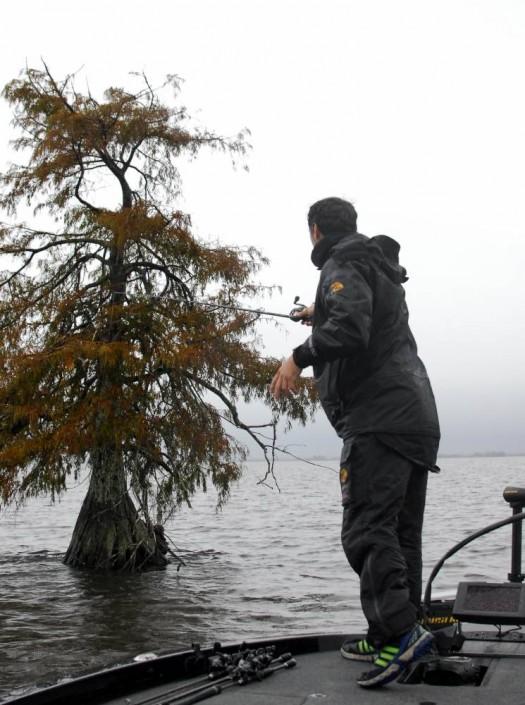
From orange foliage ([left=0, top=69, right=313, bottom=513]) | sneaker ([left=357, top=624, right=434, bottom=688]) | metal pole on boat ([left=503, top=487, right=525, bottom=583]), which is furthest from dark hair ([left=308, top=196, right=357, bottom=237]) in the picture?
orange foliage ([left=0, top=69, right=313, bottom=513])

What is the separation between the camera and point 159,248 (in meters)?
16.1

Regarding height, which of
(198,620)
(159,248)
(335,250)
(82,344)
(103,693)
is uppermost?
(159,248)

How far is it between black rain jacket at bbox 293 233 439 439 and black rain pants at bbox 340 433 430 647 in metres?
0.11

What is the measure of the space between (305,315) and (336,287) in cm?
56

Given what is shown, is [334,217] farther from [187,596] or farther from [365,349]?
[187,596]

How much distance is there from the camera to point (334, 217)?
3799 millimetres

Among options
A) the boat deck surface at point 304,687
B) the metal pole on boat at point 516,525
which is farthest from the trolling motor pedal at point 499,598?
the boat deck surface at point 304,687

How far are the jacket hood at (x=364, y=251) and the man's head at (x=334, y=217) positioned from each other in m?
0.07

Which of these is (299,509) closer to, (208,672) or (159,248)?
(159,248)

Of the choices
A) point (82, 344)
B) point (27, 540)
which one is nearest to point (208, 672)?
point (82, 344)

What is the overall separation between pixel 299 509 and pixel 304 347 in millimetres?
36890

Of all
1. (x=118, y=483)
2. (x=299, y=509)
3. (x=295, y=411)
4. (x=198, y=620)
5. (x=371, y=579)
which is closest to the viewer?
(x=371, y=579)

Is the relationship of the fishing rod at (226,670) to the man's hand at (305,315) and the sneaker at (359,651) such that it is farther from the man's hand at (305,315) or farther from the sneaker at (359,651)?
the man's hand at (305,315)

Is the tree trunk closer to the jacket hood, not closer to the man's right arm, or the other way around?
the jacket hood
